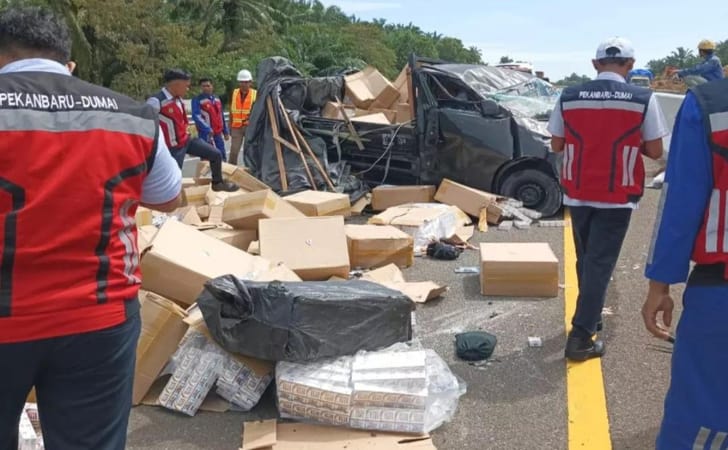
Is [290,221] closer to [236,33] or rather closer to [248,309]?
[248,309]

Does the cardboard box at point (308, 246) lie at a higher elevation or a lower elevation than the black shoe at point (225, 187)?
higher

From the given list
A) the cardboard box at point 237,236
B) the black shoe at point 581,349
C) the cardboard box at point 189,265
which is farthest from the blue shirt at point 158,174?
the cardboard box at point 237,236

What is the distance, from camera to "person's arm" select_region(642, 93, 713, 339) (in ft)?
6.75

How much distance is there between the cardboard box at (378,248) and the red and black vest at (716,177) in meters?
3.99

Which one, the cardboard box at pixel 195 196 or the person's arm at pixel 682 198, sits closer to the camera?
the person's arm at pixel 682 198

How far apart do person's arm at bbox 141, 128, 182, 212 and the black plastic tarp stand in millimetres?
6118

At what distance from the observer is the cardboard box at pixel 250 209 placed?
20.0 ft

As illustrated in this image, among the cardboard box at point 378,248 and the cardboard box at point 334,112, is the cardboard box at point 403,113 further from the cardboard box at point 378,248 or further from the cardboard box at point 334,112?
the cardboard box at point 378,248

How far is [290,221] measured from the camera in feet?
18.3

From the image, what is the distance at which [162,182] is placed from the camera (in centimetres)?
236

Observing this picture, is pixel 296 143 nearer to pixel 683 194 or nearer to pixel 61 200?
pixel 61 200

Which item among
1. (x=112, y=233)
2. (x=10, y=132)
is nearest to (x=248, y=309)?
(x=112, y=233)

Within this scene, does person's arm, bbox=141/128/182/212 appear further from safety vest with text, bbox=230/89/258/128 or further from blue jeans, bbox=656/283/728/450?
safety vest with text, bbox=230/89/258/128

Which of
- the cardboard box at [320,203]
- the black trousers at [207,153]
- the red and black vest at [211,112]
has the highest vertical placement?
the red and black vest at [211,112]
